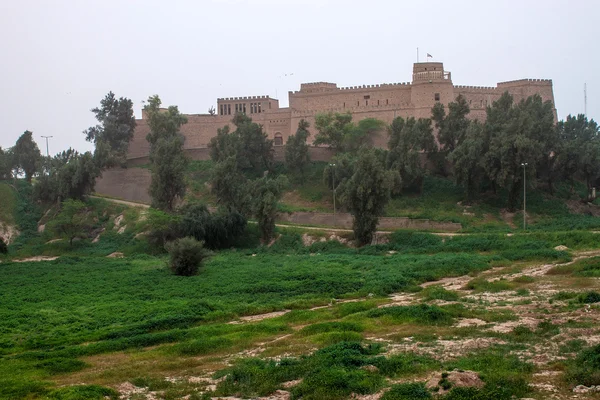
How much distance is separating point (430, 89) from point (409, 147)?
11.4 metres

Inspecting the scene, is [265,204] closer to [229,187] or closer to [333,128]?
[229,187]

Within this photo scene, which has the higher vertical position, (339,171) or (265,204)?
(339,171)

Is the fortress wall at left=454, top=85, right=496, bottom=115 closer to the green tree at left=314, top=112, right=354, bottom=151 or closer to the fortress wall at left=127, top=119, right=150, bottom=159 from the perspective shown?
the green tree at left=314, top=112, right=354, bottom=151

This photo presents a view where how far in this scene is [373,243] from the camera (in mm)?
42188

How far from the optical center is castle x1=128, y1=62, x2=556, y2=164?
2344 inches

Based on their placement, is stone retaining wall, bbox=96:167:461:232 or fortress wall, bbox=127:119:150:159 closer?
stone retaining wall, bbox=96:167:461:232

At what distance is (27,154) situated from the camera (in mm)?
59375

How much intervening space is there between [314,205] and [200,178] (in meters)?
10.7

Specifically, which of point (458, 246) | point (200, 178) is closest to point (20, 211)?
point (200, 178)

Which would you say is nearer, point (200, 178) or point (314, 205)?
point (314, 205)

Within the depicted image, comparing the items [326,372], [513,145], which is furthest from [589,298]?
[513,145]

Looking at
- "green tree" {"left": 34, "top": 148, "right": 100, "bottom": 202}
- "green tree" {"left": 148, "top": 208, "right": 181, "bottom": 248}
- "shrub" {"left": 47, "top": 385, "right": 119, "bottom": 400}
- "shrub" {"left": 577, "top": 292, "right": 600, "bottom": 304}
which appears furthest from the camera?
"green tree" {"left": 34, "top": 148, "right": 100, "bottom": 202}

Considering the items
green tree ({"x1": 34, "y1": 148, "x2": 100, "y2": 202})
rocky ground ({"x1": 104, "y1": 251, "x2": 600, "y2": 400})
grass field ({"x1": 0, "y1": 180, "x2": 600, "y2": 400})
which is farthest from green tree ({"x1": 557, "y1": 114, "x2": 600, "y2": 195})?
green tree ({"x1": 34, "y1": 148, "x2": 100, "y2": 202})

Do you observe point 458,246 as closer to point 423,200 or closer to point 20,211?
point 423,200
